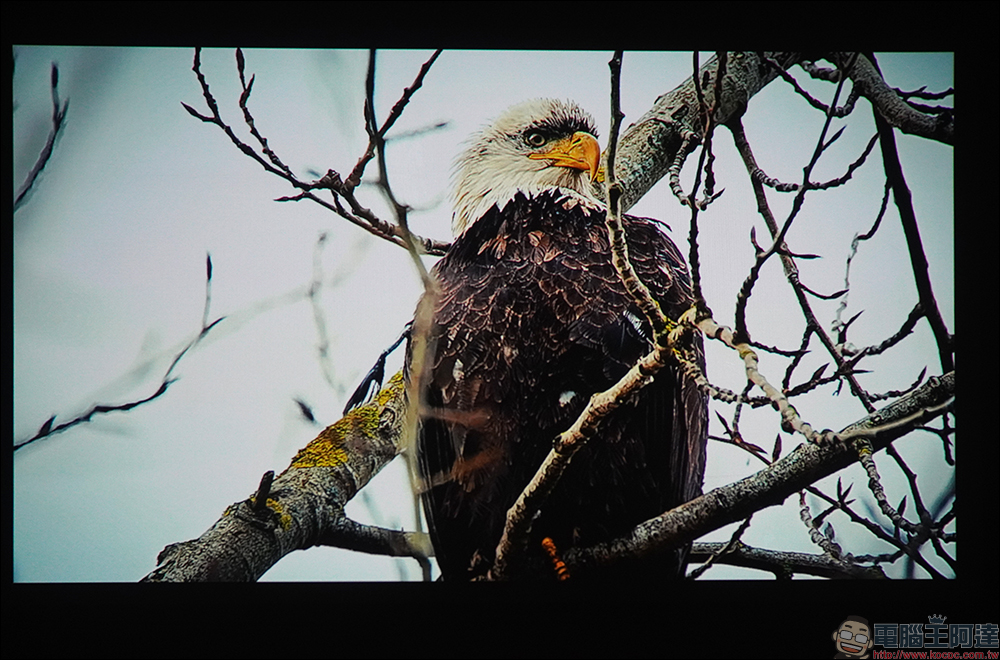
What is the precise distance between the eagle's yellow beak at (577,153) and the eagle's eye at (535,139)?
27mm

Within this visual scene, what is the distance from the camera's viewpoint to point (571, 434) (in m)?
1.63

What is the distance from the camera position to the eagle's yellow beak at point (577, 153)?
1.80 m

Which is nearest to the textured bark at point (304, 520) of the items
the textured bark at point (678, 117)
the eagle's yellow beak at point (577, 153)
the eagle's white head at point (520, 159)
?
the eagle's white head at point (520, 159)

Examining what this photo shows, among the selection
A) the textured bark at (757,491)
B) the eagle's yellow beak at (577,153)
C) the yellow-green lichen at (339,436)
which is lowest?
the textured bark at (757,491)

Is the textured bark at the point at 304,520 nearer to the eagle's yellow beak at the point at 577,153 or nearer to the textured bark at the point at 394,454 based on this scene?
the textured bark at the point at 394,454

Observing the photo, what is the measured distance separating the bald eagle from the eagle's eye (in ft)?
0.06

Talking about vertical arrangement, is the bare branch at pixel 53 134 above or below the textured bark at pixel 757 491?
above

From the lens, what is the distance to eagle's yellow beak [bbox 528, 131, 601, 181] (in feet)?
5.90

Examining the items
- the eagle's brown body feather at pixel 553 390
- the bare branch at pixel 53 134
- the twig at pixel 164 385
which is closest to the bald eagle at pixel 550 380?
the eagle's brown body feather at pixel 553 390

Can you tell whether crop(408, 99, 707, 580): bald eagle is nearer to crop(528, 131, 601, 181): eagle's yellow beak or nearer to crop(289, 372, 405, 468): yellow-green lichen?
crop(528, 131, 601, 181): eagle's yellow beak

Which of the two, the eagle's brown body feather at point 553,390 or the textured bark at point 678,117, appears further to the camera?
the textured bark at point 678,117

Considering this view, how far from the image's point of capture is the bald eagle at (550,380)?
1.74 metres

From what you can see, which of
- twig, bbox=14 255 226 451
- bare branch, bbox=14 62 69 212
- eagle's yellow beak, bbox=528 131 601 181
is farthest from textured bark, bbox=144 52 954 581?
bare branch, bbox=14 62 69 212

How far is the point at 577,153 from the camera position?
1805 mm
